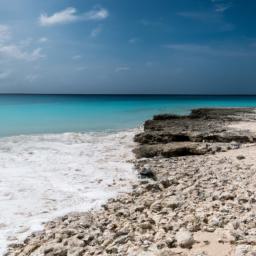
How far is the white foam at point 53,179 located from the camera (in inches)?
305

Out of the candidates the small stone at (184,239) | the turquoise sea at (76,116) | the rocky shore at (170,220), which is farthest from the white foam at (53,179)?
the turquoise sea at (76,116)

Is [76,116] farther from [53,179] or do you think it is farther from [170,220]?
[170,220]

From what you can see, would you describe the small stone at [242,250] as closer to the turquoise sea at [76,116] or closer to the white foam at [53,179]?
the white foam at [53,179]

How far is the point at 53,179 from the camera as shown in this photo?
10953mm

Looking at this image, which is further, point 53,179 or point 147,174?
point 147,174

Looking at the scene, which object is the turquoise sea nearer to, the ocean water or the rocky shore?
the ocean water

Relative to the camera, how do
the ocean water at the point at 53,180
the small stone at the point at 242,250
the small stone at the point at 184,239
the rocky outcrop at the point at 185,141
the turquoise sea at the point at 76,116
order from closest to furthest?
1. the small stone at the point at 242,250
2. the small stone at the point at 184,239
3. the ocean water at the point at 53,180
4. the rocky outcrop at the point at 185,141
5. the turquoise sea at the point at 76,116

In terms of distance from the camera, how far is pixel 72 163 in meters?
13.4

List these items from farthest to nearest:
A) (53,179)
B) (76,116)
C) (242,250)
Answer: (76,116)
(53,179)
(242,250)

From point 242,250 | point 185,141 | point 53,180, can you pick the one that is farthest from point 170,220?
point 185,141

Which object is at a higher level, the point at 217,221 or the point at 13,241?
the point at 217,221

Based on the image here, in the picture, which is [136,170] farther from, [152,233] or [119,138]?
→ [119,138]

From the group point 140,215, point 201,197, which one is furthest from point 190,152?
point 140,215

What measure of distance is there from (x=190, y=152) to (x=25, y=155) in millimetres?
6741
